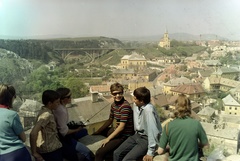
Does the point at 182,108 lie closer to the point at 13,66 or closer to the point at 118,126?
the point at 118,126

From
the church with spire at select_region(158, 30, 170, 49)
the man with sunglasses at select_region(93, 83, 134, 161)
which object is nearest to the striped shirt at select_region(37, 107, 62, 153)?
the man with sunglasses at select_region(93, 83, 134, 161)

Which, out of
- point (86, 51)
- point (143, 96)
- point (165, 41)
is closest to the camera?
point (143, 96)

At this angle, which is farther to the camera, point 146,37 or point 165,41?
point 165,41

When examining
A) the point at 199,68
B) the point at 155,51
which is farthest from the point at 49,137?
the point at 199,68

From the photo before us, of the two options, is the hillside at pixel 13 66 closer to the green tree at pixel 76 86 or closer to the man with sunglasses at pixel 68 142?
the green tree at pixel 76 86

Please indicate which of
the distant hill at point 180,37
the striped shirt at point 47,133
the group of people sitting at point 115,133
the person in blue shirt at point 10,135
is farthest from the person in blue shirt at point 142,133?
the distant hill at point 180,37

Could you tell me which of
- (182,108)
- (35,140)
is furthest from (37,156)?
(182,108)

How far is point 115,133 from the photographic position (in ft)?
7.79

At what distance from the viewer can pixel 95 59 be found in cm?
427

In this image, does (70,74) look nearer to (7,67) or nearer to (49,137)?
(7,67)

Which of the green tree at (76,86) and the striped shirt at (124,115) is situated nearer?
the striped shirt at (124,115)

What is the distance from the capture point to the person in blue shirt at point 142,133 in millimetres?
2240

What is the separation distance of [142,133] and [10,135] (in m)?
1.01

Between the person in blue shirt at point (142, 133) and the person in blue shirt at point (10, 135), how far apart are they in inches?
29.8
